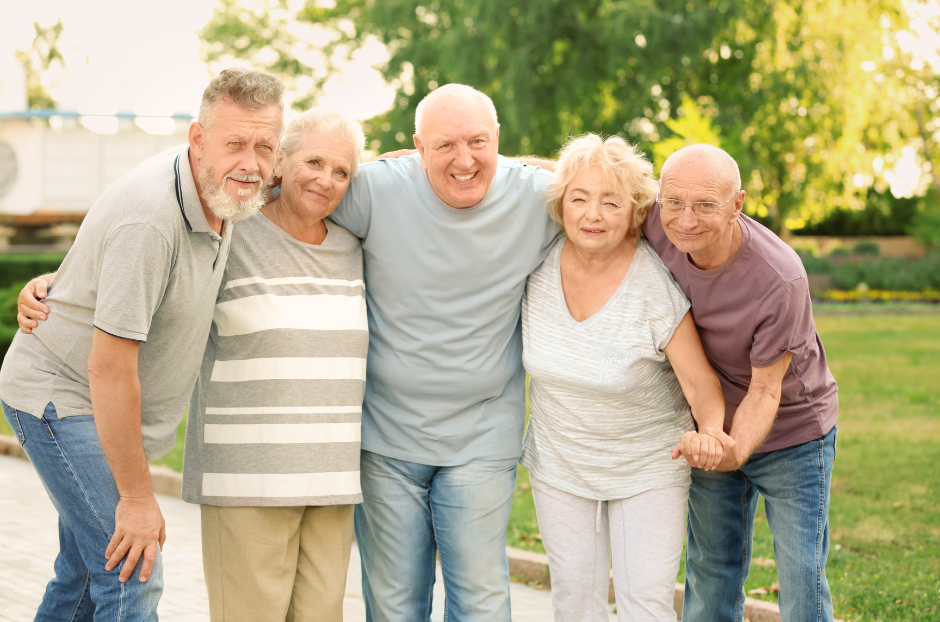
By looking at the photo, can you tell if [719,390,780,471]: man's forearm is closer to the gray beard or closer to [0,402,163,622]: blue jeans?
the gray beard

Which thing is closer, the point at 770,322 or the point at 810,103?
the point at 770,322

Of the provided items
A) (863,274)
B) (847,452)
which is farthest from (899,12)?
(847,452)

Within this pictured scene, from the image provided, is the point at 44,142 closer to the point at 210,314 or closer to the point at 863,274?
the point at 863,274

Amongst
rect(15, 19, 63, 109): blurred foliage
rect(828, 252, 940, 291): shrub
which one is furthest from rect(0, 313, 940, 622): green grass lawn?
rect(15, 19, 63, 109): blurred foliage

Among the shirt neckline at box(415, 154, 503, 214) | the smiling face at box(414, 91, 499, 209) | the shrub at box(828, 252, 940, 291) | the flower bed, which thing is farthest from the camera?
the shrub at box(828, 252, 940, 291)

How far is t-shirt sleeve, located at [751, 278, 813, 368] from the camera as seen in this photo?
3.24 metres

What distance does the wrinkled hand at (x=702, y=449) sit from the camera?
3143mm

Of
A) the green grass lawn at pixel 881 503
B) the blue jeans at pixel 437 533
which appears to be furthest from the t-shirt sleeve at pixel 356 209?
the green grass lawn at pixel 881 503

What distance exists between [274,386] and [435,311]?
0.68 meters

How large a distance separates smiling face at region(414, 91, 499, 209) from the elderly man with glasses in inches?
26.3

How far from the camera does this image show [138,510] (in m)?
2.84

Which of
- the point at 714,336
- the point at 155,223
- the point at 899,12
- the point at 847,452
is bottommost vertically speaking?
the point at 847,452

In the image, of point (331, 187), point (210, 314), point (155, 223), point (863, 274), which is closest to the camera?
point (155, 223)

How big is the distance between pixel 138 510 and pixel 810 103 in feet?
70.3
